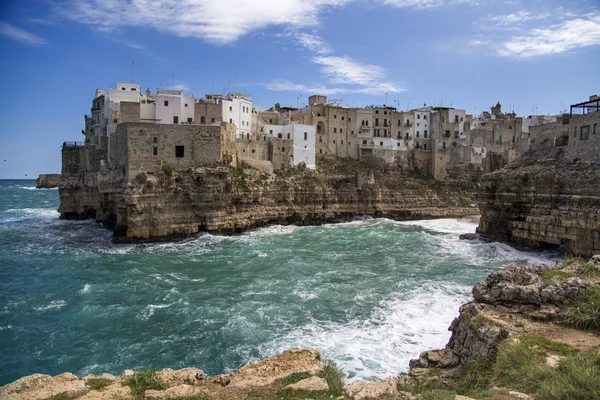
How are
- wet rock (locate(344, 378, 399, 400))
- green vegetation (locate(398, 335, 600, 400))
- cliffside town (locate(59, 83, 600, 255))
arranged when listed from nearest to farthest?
green vegetation (locate(398, 335, 600, 400)) → wet rock (locate(344, 378, 399, 400)) → cliffside town (locate(59, 83, 600, 255))

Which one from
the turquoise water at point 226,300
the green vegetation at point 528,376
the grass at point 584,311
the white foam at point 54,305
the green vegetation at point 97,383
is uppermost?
the grass at point 584,311

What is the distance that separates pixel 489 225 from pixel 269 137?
97.2ft

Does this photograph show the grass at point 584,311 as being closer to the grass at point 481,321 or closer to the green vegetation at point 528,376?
the green vegetation at point 528,376

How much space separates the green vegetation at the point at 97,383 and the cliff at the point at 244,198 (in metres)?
30.0

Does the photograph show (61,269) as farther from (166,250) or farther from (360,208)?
(360,208)

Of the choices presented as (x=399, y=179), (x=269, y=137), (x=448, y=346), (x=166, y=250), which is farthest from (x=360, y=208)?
(x=448, y=346)

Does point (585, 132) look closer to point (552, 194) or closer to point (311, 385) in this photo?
point (552, 194)

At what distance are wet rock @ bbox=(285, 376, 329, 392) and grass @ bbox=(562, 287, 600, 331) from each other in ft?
21.1

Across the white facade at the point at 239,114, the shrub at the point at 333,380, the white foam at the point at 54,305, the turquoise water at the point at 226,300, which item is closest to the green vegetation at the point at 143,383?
the shrub at the point at 333,380

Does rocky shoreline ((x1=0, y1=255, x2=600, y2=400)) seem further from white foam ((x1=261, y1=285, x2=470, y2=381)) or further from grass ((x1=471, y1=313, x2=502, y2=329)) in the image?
white foam ((x1=261, y1=285, x2=470, y2=381))

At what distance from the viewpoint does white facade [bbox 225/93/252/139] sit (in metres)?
54.2

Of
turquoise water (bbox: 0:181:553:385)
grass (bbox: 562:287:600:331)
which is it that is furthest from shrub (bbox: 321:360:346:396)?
grass (bbox: 562:287:600:331)

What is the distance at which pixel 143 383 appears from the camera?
30.1 ft

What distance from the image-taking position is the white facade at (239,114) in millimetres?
54219
